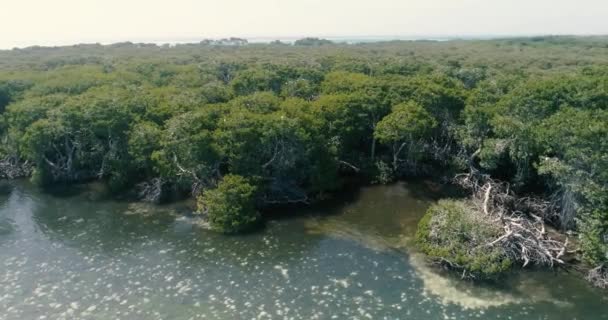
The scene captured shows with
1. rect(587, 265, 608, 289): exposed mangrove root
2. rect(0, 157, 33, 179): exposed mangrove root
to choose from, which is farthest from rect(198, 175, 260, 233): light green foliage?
rect(0, 157, 33, 179): exposed mangrove root

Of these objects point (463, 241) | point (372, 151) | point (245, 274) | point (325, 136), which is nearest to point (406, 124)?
point (372, 151)

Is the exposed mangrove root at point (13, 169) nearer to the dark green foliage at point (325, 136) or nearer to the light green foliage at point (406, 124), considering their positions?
→ the dark green foliage at point (325, 136)

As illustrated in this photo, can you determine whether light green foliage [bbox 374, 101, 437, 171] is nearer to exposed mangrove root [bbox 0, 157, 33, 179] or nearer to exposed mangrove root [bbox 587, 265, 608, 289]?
exposed mangrove root [bbox 587, 265, 608, 289]

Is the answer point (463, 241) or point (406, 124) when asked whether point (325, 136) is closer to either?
point (406, 124)

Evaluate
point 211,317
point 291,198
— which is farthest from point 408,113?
point 211,317

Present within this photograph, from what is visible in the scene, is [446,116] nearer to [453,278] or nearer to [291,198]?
[291,198]
